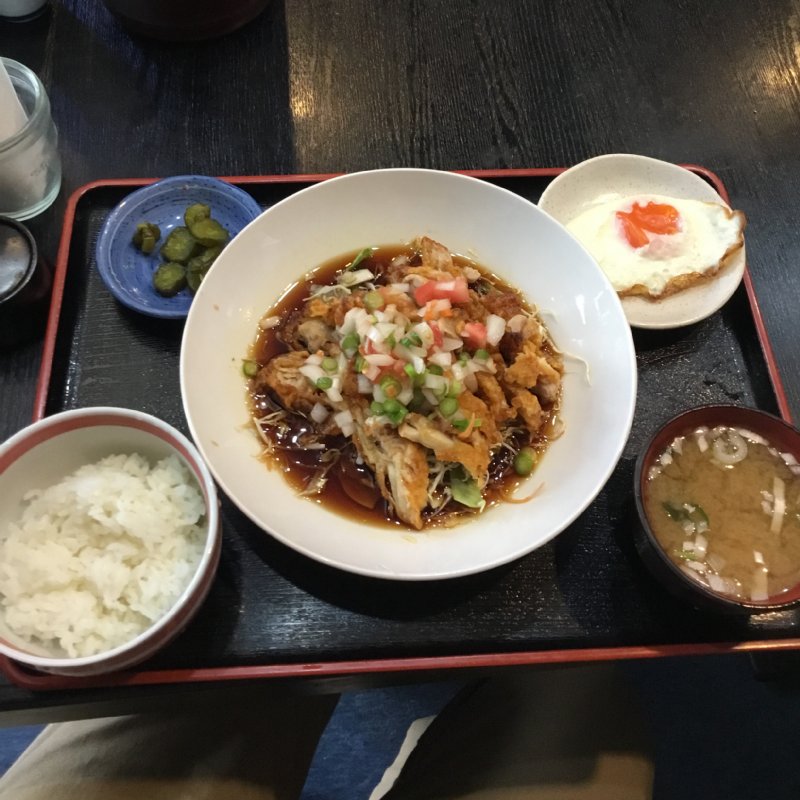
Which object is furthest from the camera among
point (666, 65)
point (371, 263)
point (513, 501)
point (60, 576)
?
point (666, 65)

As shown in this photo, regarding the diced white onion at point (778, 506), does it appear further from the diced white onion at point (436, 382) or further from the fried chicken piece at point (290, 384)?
the fried chicken piece at point (290, 384)

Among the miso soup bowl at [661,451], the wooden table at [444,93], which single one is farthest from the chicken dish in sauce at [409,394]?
the wooden table at [444,93]

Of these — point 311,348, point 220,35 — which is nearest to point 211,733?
point 311,348

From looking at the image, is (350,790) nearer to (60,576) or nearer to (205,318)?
(60,576)

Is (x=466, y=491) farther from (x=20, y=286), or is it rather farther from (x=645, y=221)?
(x=20, y=286)

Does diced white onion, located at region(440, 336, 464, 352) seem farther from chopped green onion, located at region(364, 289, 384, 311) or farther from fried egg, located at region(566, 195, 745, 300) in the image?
fried egg, located at region(566, 195, 745, 300)

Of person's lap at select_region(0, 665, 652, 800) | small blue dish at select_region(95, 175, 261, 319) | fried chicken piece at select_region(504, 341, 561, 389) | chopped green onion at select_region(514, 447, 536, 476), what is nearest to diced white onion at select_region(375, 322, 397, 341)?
fried chicken piece at select_region(504, 341, 561, 389)

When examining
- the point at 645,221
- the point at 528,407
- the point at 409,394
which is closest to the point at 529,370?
the point at 528,407
